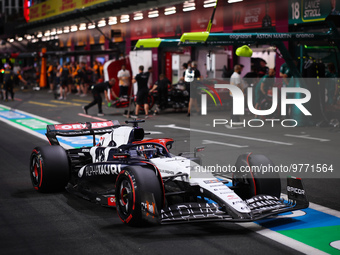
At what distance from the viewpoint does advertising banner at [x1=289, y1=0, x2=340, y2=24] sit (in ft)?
65.0

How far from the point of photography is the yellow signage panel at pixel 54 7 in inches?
1443

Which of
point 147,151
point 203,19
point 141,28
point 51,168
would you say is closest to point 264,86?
point 203,19

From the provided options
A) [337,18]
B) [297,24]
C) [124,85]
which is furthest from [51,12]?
[337,18]

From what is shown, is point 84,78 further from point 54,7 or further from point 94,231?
point 94,231

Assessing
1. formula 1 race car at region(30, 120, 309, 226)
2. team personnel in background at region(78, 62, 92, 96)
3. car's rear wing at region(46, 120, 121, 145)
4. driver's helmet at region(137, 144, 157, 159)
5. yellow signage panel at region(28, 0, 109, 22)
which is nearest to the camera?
formula 1 race car at region(30, 120, 309, 226)

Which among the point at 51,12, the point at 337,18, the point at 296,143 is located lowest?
the point at 296,143

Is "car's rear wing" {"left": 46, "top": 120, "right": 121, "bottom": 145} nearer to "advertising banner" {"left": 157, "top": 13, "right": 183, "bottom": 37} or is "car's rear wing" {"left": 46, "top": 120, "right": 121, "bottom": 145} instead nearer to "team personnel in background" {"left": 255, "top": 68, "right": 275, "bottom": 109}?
"team personnel in background" {"left": 255, "top": 68, "right": 275, "bottom": 109}

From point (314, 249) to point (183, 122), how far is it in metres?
13.3

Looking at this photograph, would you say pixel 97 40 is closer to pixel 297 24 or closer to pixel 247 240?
pixel 297 24

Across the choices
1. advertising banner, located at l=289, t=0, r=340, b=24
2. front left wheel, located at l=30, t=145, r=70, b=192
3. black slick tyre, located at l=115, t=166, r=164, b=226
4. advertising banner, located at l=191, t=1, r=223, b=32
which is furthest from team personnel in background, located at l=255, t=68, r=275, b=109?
black slick tyre, located at l=115, t=166, r=164, b=226

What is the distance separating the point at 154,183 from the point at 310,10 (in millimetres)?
16147

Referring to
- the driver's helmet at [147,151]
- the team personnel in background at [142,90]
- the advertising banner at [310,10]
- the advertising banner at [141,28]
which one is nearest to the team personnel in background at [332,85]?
the advertising banner at [310,10]

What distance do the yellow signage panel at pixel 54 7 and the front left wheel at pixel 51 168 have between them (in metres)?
25.9

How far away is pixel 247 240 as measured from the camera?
597 cm
